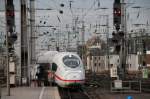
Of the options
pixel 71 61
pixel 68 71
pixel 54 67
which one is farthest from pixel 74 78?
pixel 54 67

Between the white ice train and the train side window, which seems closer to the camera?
the white ice train

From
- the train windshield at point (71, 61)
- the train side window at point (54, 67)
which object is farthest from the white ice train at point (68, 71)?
the train side window at point (54, 67)

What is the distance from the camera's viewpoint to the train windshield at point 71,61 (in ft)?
118

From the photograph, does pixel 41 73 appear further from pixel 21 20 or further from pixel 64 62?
pixel 64 62

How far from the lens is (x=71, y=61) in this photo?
36500mm

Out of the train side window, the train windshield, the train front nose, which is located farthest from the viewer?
the train side window

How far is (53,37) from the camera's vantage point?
78812 mm

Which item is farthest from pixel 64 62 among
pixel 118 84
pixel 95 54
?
pixel 95 54

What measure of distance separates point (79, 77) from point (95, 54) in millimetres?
84710

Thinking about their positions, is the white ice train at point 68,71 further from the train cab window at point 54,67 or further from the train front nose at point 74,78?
the train cab window at point 54,67

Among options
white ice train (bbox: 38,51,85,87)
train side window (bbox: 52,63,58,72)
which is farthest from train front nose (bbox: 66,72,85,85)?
train side window (bbox: 52,63,58,72)

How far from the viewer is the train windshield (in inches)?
1420

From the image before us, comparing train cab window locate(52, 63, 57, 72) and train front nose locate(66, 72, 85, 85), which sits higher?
train cab window locate(52, 63, 57, 72)

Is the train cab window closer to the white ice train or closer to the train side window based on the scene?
the train side window
